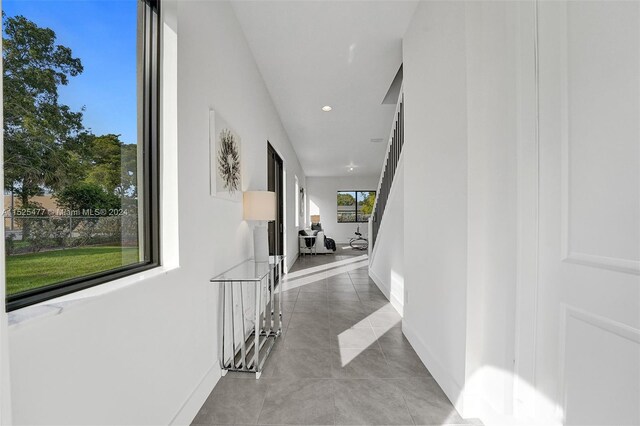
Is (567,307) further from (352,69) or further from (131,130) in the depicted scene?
(352,69)

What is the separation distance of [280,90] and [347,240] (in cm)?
895

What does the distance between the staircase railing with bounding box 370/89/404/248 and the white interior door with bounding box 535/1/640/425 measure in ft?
7.44

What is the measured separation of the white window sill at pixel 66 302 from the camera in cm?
74

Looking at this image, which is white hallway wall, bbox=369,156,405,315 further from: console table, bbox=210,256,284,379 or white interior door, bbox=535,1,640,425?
white interior door, bbox=535,1,640,425

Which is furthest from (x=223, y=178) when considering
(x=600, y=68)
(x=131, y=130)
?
(x=600, y=68)

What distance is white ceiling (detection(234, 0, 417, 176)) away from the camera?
242 centimetres

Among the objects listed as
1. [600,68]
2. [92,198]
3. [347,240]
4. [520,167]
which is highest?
[600,68]

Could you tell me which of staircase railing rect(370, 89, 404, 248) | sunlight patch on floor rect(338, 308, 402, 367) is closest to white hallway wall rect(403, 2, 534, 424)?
sunlight patch on floor rect(338, 308, 402, 367)

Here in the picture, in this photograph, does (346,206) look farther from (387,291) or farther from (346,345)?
(346,345)

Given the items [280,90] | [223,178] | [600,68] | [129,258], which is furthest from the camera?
[280,90]

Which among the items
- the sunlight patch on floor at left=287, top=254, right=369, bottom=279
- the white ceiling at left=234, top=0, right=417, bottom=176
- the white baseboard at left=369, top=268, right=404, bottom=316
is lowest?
the sunlight patch on floor at left=287, top=254, right=369, bottom=279

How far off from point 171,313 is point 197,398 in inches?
24.9

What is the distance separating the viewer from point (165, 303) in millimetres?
1384

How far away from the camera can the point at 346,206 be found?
1234 centimetres
